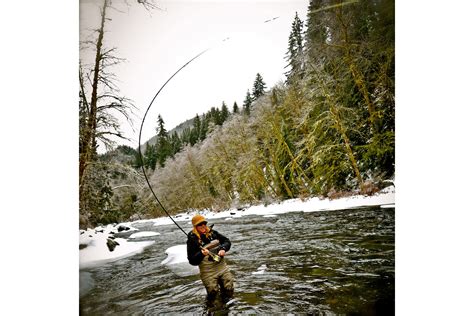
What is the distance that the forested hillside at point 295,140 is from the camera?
2.85 meters

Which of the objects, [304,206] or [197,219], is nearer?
[197,219]

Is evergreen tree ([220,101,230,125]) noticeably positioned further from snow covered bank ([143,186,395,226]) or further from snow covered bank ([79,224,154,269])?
snow covered bank ([79,224,154,269])

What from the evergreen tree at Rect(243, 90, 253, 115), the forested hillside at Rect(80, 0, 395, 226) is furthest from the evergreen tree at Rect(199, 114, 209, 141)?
the evergreen tree at Rect(243, 90, 253, 115)

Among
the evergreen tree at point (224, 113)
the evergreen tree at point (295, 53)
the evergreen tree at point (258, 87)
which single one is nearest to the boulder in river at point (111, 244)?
the evergreen tree at point (224, 113)

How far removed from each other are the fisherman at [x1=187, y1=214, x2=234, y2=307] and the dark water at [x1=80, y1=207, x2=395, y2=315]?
0.05 m

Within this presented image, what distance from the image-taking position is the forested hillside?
285 cm

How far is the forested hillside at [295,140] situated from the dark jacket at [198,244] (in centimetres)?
21

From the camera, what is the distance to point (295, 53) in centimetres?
298

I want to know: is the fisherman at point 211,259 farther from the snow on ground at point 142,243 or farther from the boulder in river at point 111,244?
Result: the boulder in river at point 111,244

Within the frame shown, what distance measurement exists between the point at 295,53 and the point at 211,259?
1550mm

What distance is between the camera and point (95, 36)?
2809 mm

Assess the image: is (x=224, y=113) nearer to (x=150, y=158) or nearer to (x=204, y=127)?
(x=204, y=127)

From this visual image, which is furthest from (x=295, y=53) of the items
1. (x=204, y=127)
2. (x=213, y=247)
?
(x=213, y=247)
